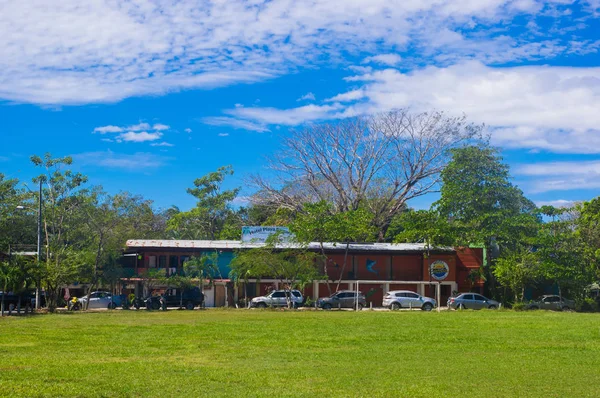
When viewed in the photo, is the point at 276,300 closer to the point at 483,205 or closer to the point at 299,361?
the point at 483,205

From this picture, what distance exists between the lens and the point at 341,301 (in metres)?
53.1

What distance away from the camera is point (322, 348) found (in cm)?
2134

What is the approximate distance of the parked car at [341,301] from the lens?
2068 inches

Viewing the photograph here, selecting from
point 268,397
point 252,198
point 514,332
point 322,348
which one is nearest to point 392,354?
point 322,348

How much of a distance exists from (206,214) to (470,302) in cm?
3628

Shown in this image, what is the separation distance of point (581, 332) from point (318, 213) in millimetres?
34122

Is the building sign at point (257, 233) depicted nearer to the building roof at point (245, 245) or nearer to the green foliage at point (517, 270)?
the building roof at point (245, 245)

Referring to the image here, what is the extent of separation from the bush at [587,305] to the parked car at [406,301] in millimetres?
10912

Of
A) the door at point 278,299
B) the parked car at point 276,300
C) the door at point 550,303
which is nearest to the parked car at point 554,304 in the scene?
→ the door at point 550,303

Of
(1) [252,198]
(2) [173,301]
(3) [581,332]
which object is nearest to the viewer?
(3) [581,332]

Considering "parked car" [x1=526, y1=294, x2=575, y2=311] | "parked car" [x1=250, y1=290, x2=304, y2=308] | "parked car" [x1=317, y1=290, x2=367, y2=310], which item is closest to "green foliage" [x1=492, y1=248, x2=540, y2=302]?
"parked car" [x1=526, y1=294, x2=575, y2=311]

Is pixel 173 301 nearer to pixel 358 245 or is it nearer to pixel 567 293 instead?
pixel 358 245

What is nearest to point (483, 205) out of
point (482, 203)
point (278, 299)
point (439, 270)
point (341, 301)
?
point (482, 203)

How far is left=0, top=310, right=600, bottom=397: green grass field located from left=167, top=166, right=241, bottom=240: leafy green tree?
5018cm
